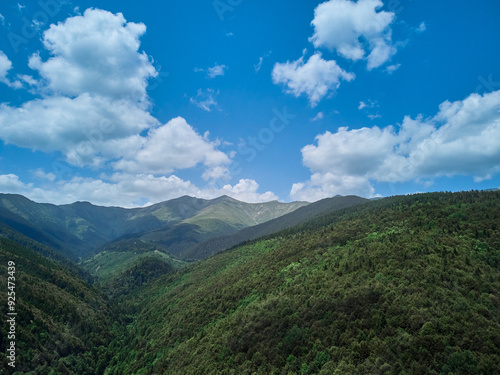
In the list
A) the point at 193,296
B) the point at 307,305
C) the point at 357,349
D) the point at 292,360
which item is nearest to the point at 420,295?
the point at 357,349

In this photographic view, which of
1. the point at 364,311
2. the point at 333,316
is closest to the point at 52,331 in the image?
the point at 333,316

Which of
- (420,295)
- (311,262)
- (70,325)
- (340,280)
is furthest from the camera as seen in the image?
(70,325)

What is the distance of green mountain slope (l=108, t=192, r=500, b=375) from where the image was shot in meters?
46.0

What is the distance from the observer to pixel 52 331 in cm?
12488

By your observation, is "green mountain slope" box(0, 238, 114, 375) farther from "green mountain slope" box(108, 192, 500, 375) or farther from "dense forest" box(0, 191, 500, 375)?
"green mountain slope" box(108, 192, 500, 375)

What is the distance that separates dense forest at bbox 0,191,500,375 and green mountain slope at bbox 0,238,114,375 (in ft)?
2.11

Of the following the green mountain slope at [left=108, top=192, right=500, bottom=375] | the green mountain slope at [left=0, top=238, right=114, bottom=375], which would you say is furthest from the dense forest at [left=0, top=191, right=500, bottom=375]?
the green mountain slope at [left=0, top=238, right=114, bottom=375]

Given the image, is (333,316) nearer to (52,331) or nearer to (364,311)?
(364,311)

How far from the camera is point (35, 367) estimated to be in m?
103

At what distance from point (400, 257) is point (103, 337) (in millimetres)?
169386

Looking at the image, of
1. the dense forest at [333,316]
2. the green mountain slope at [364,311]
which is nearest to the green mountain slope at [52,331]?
the dense forest at [333,316]

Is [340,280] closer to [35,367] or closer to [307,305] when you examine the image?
[307,305]

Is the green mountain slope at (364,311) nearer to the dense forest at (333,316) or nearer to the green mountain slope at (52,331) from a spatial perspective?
the dense forest at (333,316)

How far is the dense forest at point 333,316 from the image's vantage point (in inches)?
1856
